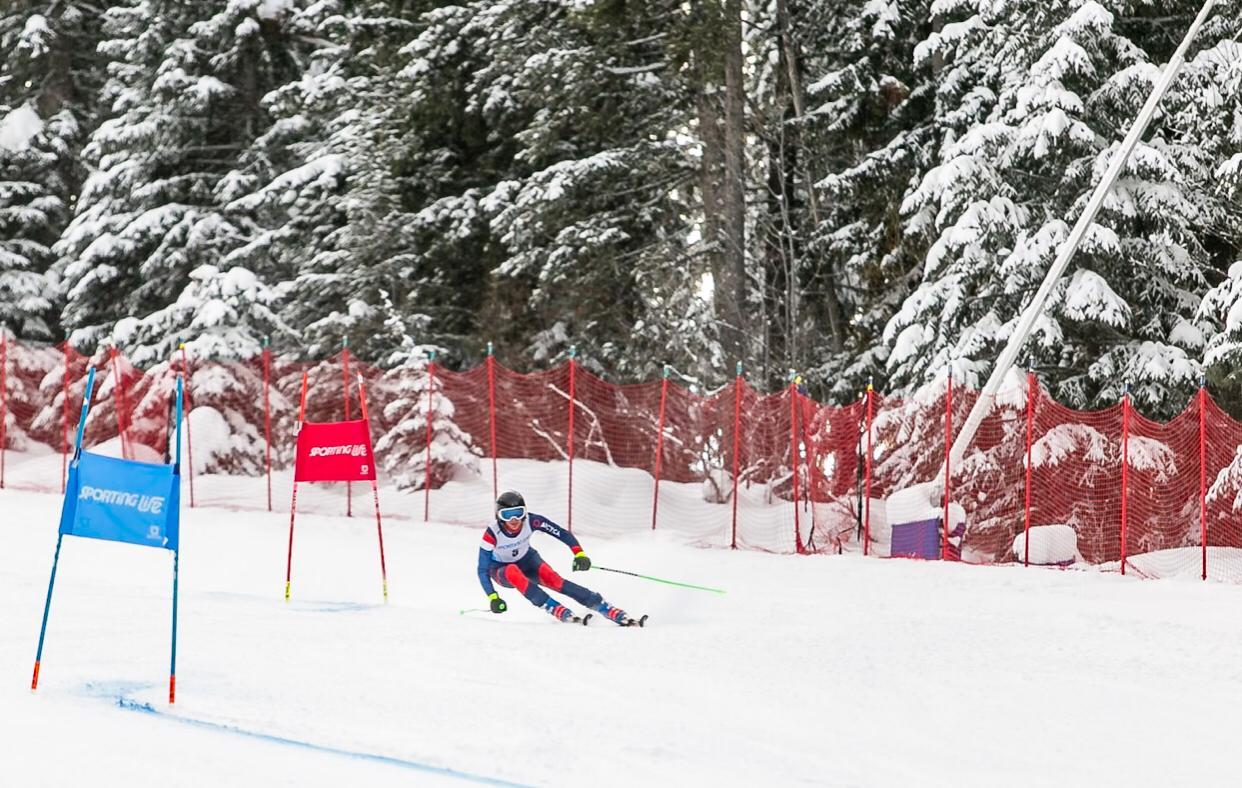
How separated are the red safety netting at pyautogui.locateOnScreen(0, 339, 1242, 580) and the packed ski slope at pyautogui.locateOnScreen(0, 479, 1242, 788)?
2374 mm

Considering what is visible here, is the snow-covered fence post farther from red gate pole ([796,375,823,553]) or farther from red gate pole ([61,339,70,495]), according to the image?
red gate pole ([61,339,70,495])

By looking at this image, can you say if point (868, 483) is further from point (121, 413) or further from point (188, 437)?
point (121, 413)

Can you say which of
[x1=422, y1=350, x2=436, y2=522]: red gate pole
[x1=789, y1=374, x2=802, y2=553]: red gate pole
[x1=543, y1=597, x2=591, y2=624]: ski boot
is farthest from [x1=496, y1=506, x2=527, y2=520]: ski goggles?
[x1=422, y1=350, x2=436, y2=522]: red gate pole

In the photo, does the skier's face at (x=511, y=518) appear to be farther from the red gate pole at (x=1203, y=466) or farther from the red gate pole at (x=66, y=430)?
the red gate pole at (x=66, y=430)

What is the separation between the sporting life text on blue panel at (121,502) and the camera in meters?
7.64

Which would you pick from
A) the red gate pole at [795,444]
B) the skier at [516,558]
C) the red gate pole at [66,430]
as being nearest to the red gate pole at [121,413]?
the red gate pole at [66,430]

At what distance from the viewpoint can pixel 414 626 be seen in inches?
421

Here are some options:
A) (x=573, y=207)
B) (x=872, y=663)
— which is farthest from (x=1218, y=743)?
(x=573, y=207)

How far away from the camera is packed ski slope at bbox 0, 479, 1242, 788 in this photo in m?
6.69

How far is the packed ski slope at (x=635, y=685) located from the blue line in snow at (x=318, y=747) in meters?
0.02

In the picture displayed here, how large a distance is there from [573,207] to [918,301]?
26.9 ft

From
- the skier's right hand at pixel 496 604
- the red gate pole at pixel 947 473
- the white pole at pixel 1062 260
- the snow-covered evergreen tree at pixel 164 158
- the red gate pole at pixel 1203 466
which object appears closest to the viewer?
the skier's right hand at pixel 496 604

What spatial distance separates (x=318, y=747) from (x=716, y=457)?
14.0 m

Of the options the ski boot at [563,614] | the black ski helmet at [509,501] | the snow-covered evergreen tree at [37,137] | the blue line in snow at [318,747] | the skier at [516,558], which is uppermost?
the snow-covered evergreen tree at [37,137]
